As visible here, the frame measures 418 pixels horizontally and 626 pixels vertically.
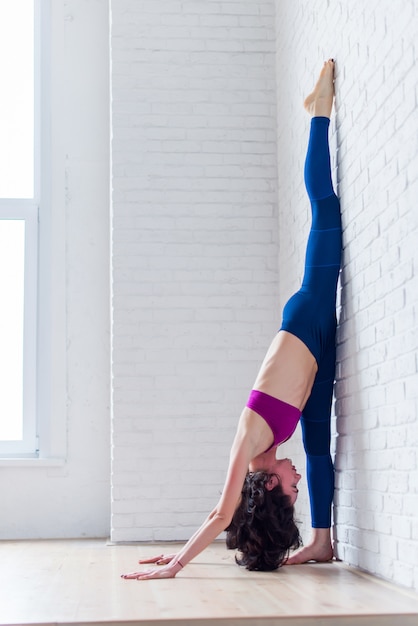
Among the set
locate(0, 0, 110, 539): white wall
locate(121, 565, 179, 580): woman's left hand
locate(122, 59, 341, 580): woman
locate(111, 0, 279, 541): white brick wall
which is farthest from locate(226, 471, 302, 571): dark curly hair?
locate(0, 0, 110, 539): white wall

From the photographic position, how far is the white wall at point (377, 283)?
347 centimetres

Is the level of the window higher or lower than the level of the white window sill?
higher

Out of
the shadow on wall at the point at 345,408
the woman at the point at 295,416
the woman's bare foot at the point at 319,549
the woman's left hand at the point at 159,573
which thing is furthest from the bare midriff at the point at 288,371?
the woman's left hand at the point at 159,573

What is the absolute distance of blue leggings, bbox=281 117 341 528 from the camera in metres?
4.34

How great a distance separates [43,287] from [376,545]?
3.25 metres

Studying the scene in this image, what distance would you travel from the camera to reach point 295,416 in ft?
14.1

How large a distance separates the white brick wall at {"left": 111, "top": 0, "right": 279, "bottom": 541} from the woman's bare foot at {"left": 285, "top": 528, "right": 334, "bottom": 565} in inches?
55.3

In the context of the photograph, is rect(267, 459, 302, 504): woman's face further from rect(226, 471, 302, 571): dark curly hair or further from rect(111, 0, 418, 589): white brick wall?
rect(111, 0, 418, 589): white brick wall

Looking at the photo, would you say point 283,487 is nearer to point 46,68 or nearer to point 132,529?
point 132,529

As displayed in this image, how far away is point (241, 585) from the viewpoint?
3.63 m

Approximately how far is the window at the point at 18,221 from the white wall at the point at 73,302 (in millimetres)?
87

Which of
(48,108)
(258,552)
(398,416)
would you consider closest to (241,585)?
(258,552)

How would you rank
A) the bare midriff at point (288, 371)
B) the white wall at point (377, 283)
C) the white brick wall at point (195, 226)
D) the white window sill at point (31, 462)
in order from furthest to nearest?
1. the white window sill at point (31, 462)
2. the white brick wall at point (195, 226)
3. the bare midriff at point (288, 371)
4. the white wall at point (377, 283)

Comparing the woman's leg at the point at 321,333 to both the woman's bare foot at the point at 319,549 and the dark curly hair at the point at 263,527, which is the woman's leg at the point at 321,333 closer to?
the woman's bare foot at the point at 319,549
